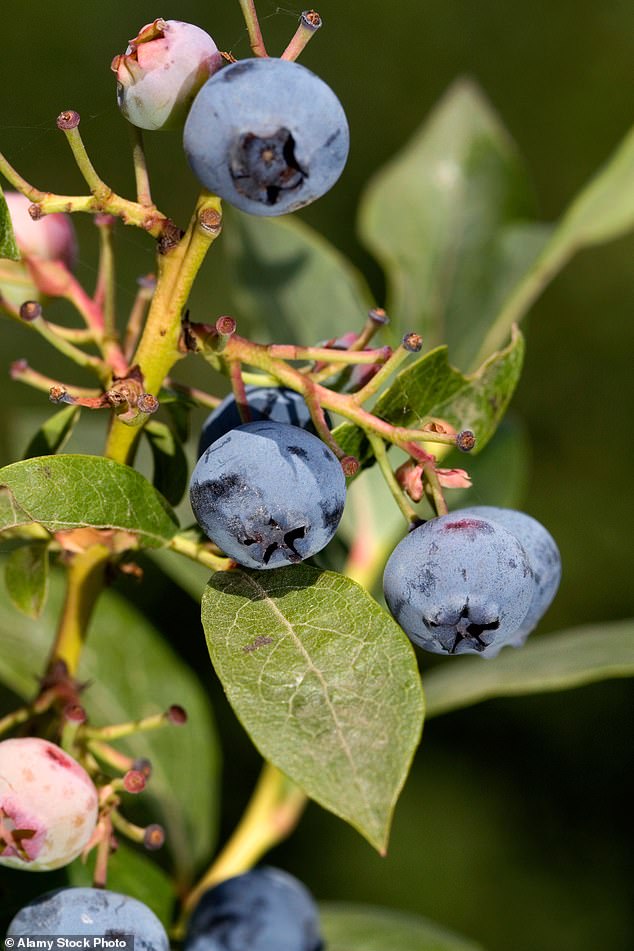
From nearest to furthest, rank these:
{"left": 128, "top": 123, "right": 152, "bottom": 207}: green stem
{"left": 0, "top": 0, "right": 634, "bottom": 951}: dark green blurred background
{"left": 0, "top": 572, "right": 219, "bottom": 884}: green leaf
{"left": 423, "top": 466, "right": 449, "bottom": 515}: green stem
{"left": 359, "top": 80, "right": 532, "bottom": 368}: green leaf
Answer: {"left": 128, "top": 123, "right": 152, "bottom": 207}: green stem < {"left": 423, "top": 466, "right": 449, "bottom": 515}: green stem < {"left": 0, "top": 572, "right": 219, "bottom": 884}: green leaf < {"left": 359, "top": 80, "right": 532, "bottom": 368}: green leaf < {"left": 0, "top": 0, "right": 634, "bottom": 951}: dark green blurred background

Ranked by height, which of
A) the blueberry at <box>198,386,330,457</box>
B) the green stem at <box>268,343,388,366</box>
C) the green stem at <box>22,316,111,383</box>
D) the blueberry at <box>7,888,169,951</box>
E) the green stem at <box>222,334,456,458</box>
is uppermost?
the green stem at <box>268,343,388,366</box>

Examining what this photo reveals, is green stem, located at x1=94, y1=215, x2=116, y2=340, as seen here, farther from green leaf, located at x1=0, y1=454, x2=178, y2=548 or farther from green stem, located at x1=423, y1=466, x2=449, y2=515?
green stem, located at x1=423, y1=466, x2=449, y2=515

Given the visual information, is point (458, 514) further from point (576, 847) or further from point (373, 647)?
point (576, 847)

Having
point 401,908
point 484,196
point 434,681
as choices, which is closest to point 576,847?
point 401,908

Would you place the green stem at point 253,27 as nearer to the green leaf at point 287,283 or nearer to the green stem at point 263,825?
the green leaf at point 287,283

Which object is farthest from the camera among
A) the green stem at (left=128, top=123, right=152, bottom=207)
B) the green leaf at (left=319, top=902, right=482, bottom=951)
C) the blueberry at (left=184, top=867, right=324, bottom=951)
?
the green leaf at (left=319, top=902, right=482, bottom=951)

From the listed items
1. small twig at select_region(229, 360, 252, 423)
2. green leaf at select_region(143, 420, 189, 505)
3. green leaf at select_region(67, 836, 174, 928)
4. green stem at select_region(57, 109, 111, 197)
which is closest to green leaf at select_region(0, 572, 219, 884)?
green leaf at select_region(67, 836, 174, 928)

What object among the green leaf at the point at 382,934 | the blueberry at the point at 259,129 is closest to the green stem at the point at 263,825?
the green leaf at the point at 382,934
